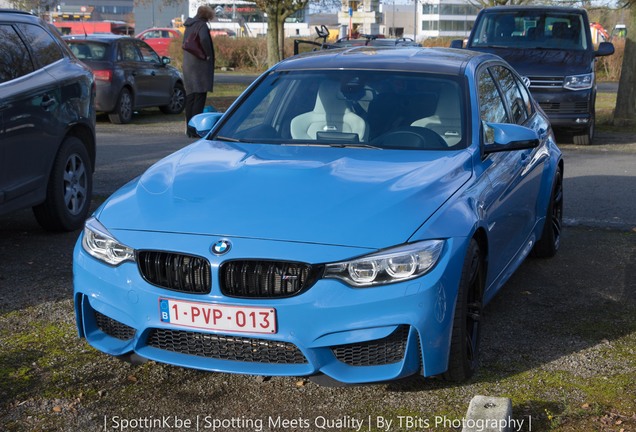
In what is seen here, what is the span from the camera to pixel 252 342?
403cm

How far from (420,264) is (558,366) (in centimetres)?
125

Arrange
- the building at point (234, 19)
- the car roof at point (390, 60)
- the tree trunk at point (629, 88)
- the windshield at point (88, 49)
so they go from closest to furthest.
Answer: the car roof at point (390, 60), the tree trunk at point (629, 88), the windshield at point (88, 49), the building at point (234, 19)

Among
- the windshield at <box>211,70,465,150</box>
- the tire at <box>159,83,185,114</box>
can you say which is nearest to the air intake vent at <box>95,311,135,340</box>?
the windshield at <box>211,70,465,150</box>

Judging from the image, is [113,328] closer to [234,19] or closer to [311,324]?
[311,324]

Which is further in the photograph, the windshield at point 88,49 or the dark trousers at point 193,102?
the windshield at point 88,49

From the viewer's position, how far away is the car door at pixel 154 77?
719 inches

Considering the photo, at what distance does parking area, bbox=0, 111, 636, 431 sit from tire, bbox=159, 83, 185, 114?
41.8ft

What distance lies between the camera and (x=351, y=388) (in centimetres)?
445

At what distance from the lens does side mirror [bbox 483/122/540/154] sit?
17.1 ft

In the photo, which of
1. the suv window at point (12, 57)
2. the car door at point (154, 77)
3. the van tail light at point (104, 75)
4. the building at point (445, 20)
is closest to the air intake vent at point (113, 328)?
the suv window at point (12, 57)

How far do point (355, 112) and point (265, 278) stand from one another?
1.92 meters

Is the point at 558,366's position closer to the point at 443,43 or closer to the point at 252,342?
the point at 252,342

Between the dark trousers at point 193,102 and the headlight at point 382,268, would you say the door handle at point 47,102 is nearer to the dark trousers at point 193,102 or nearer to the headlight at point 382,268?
the headlight at point 382,268

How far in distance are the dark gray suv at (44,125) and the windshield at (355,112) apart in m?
1.95
